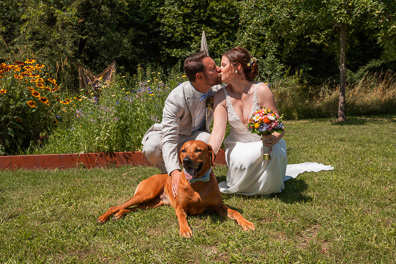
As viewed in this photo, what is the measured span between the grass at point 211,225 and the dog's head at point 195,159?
1.60 feet

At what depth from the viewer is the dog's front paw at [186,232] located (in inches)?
107

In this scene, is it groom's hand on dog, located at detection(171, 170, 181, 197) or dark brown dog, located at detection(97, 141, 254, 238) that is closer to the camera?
dark brown dog, located at detection(97, 141, 254, 238)

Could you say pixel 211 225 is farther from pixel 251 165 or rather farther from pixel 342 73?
pixel 342 73

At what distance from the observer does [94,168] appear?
5.48 m

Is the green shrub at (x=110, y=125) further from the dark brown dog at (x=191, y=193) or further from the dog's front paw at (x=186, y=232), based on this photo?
the dog's front paw at (x=186, y=232)

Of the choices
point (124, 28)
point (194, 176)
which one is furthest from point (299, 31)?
point (194, 176)

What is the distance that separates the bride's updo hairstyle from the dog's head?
46.9 inches

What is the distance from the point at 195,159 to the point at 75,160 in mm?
3386

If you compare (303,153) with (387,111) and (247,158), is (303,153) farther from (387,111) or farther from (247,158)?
(387,111)

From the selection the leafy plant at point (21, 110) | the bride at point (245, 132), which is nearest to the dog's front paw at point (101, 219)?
the bride at point (245, 132)

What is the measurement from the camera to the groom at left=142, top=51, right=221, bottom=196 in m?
3.50

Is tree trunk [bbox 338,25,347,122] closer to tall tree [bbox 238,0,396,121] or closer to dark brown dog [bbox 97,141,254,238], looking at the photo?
tall tree [bbox 238,0,396,121]

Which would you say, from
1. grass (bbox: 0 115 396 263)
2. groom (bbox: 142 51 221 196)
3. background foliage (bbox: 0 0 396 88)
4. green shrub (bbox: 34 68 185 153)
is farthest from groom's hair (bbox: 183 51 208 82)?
background foliage (bbox: 0 0 396 88)

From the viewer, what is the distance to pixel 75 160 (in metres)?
5.52
